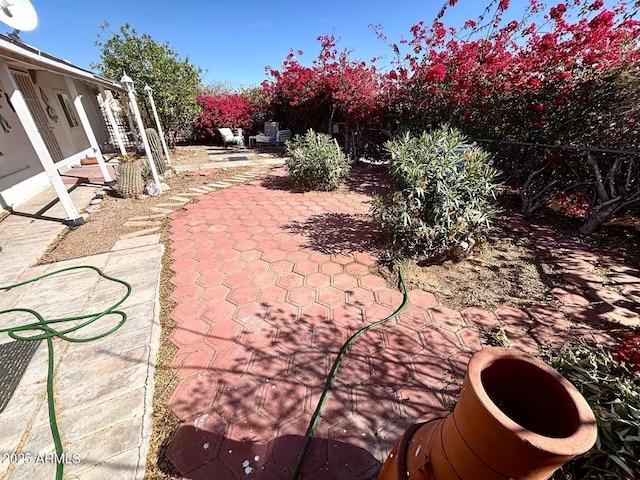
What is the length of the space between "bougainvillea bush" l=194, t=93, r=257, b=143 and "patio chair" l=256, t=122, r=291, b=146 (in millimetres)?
1560

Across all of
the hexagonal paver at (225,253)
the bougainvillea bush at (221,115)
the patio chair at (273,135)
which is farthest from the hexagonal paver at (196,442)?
the bougainvillea bush at (221,115)

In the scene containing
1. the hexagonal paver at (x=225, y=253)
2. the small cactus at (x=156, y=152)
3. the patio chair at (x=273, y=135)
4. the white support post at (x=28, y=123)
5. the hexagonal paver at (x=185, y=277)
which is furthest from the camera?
the patio chair at (x=273, y=135)

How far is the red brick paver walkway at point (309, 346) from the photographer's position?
152cm

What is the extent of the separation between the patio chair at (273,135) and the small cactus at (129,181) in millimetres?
7298

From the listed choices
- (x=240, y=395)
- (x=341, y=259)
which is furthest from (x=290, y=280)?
(x=240, y=395)

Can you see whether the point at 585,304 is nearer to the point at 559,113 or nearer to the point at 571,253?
the point at 571,253

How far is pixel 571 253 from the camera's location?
3332mm

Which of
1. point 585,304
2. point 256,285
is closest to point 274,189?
point 256,285

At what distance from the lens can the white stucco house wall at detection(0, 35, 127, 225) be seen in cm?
361

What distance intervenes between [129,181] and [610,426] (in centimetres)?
741

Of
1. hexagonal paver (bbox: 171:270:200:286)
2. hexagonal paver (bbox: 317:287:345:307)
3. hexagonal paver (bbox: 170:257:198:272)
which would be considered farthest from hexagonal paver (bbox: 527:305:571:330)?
hexagonal paver (bbox: 170:257:198:272)

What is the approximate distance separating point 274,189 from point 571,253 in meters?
5.44

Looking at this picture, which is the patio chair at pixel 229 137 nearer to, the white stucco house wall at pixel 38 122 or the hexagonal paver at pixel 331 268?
the white stucco house wall at pixel 38 122

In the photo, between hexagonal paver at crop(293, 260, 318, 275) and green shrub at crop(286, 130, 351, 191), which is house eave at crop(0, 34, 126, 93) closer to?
green shrub at crop(286, 130, 351, 191)
